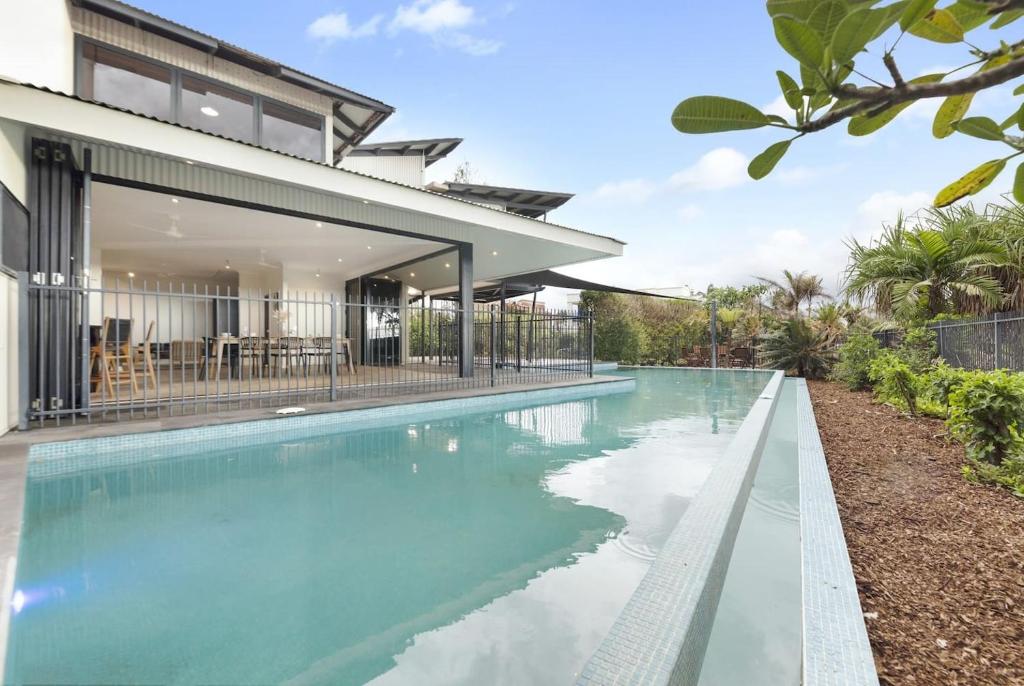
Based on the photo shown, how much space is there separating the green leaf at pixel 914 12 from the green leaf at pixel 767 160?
6.7 inches

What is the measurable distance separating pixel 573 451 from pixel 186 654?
11.1 feet

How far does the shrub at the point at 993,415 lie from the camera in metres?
3.10

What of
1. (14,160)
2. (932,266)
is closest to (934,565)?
(14,160)

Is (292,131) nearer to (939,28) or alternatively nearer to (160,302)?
(160,302)

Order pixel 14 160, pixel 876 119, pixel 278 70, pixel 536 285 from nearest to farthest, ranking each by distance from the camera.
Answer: pixel 876 119
pixel 14 160
pixel 278 70
pixel 536 285

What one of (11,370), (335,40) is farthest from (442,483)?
(335,40)

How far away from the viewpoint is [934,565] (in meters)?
1.97

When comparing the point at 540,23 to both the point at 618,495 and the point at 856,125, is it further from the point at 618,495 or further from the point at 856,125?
the point at 856,125

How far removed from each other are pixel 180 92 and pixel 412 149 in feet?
18.5

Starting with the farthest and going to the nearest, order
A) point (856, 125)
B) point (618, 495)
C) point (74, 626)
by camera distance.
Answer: point (618, 495) → point (74, 626) → point (856, 125)

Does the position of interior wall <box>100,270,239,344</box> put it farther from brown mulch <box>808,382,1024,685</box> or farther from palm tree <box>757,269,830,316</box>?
palm tree <box>757,269,830,316</box>

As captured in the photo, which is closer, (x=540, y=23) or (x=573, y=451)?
(x=573, y=451)

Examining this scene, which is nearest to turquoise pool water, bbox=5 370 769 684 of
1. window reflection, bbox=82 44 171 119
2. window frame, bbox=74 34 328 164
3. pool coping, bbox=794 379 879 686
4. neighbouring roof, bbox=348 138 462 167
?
pool coping, bbox=794 379 879 686

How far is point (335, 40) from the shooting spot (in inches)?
741
